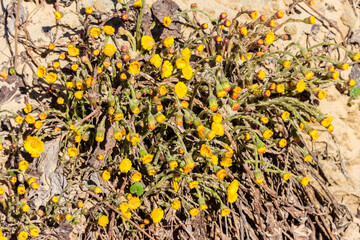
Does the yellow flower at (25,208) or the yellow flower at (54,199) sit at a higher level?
Result: the yellow flower at (54,199)

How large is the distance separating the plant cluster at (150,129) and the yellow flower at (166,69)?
1 cm

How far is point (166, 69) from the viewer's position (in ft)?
10.0

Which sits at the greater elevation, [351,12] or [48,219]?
[351,12]

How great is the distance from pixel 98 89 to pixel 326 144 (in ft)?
7.41

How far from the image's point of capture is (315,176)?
337cm

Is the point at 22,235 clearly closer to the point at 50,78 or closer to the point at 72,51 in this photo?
the point at 50,78

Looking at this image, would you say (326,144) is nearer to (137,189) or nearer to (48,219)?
(137,189)

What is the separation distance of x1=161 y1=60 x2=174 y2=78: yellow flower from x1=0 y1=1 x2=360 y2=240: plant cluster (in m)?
0.01

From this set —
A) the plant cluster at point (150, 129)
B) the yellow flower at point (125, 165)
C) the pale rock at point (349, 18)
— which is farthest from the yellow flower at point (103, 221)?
the pale rock at point (349, 18)

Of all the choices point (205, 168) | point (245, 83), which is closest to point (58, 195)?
point (205, 168)

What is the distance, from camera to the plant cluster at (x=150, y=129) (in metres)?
2.91

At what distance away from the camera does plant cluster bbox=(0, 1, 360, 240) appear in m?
2.91

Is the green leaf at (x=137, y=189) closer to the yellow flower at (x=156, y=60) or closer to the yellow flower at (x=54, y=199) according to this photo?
the yellow flower at (x=54, y=199)

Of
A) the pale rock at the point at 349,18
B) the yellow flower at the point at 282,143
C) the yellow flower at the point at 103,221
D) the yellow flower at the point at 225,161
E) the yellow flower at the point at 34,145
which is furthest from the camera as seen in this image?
the pale rock at the point at 349,18
